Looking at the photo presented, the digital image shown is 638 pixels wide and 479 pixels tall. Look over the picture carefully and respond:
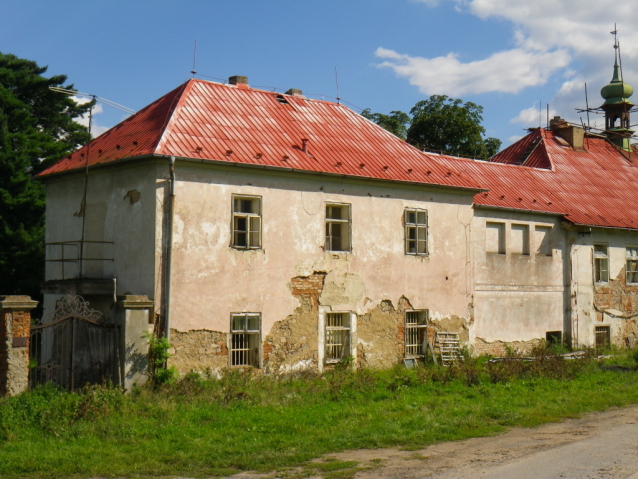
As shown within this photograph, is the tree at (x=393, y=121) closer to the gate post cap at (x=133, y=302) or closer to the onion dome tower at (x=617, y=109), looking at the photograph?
the onion dome tower at (x=617, y=109)

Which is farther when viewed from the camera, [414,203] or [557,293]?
[557,293]

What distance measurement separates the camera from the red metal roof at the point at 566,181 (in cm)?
2430

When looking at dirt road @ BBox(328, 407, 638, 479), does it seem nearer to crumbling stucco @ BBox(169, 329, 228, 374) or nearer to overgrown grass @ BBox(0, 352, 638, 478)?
overgrown grass @ BBox(0, 352, 638, 478)

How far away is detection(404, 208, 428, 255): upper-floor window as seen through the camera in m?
19.7

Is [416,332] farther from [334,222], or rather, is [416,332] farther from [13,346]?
[13,346]

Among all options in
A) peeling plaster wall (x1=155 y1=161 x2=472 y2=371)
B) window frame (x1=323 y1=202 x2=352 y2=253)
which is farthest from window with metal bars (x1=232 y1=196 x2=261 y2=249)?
window frame (x1=323 y1=202 x2=352 y2=253)

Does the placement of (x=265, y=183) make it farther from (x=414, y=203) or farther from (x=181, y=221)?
(x=414, y=203)

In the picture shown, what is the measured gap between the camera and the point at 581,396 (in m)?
14.7

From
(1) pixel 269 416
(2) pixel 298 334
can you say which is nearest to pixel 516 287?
(2) pixel 298 334

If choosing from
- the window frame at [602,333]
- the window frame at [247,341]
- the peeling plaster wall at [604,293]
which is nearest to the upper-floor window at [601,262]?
the peeling plaster wall at [604,293]

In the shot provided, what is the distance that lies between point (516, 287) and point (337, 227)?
721 cm

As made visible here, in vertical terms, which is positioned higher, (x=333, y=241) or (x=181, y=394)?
(x=333, y=241)

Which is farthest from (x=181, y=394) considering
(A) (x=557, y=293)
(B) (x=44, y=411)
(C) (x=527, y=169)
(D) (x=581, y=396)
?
(C) (x=527, y=169)

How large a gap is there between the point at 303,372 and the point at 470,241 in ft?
22.2
